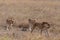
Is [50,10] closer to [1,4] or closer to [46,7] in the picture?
[46,7]

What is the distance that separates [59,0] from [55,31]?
1541 centimetres

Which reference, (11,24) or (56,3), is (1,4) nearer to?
(56,3)

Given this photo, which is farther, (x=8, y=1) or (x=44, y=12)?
Answer: (x=8, y=1)

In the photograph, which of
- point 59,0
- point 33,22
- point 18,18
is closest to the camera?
point 33,22

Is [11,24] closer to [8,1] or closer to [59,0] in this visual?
[8,1]

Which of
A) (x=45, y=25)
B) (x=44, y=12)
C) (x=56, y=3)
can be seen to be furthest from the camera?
(x=56, y=3)

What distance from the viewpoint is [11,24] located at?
2072cm

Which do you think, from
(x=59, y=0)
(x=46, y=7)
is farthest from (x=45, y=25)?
(x=59, y=0)

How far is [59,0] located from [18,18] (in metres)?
12.3

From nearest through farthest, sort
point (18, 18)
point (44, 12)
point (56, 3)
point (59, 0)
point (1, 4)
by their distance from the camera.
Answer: point (18, 18), point (44, 12), point (1, 4), point (56, 3), point (59, 0)

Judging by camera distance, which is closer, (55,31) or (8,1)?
(55,31)

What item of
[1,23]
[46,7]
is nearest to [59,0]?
[46,7]

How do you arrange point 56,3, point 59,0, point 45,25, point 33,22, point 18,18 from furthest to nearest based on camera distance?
point 59,0, point 56,3, point 18,18, point 33,22, point 45,25

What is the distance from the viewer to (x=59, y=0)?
1411 inches
